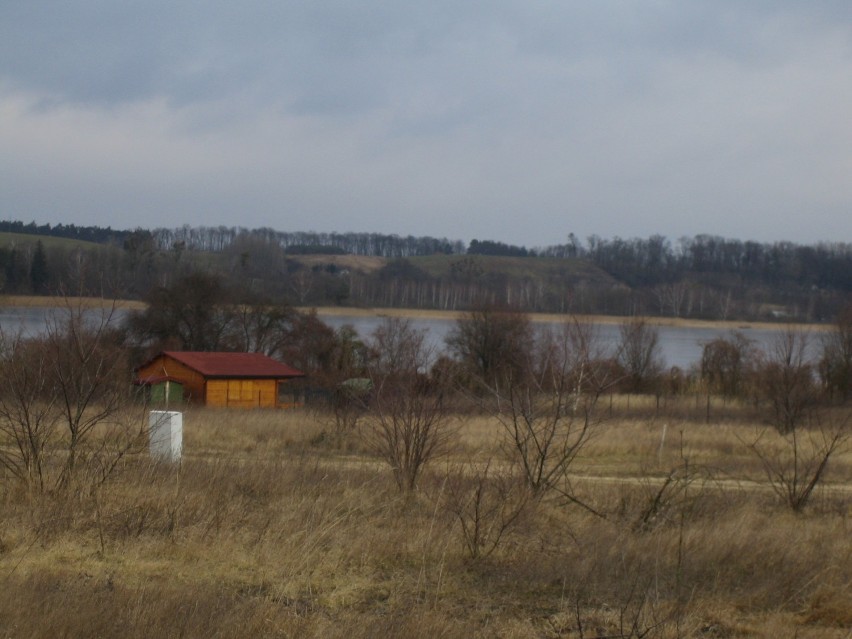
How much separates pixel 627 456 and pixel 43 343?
14127 mm

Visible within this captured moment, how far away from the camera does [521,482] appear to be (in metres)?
9.81

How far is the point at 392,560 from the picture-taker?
24.1 ft

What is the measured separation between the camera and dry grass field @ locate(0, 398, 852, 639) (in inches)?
208

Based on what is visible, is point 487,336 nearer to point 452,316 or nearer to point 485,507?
point 452,316

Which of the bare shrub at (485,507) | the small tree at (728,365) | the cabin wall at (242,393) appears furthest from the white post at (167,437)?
the small tree at (728,365)

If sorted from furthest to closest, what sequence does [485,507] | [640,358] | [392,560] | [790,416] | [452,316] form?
[452,316], [640,358], [790,416], [485,507], [392,560]

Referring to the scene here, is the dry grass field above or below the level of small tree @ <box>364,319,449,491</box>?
below

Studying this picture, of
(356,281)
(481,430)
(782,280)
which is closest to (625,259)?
(782,280)

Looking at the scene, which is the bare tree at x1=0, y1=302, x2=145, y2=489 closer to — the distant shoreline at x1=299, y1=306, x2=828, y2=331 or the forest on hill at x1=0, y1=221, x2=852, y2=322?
the forest on hill at x1=0, y1=221, x2=852, y2=322

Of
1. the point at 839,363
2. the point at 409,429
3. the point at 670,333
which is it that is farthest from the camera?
the point at 670,333

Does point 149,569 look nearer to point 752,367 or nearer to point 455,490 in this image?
point 455,490

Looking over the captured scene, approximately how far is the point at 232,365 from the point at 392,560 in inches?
1097

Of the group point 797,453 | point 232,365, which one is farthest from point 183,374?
point 797,453

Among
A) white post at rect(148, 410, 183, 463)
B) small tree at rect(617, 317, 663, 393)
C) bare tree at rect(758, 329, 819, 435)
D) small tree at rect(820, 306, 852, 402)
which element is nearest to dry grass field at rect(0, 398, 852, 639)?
white post at rect(148, 410, 183, 463)
